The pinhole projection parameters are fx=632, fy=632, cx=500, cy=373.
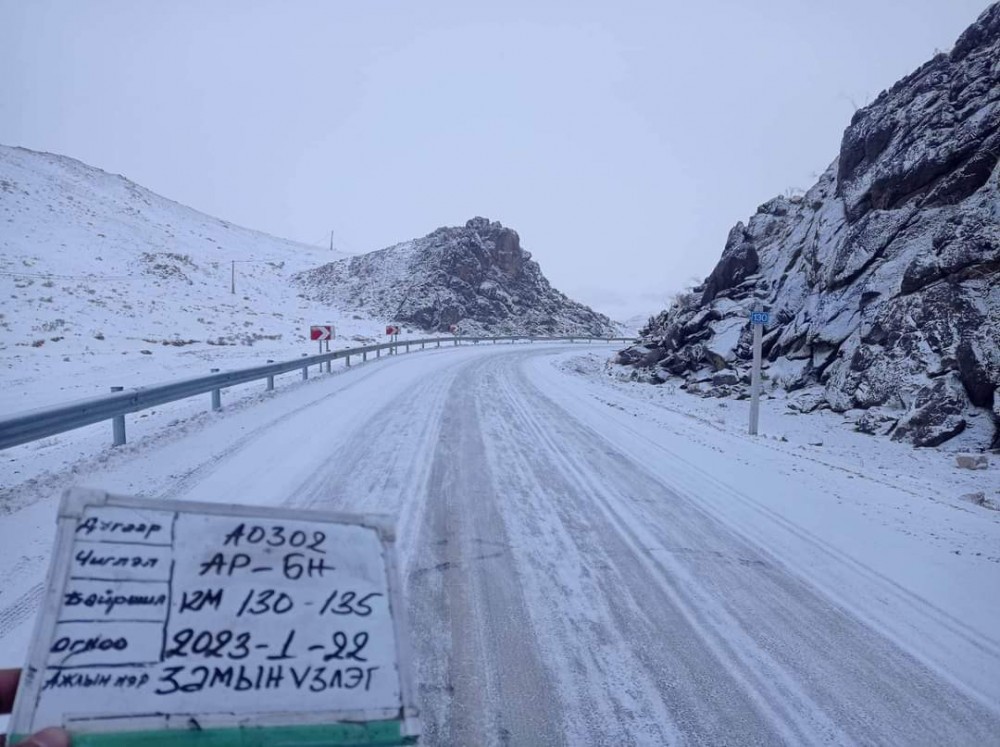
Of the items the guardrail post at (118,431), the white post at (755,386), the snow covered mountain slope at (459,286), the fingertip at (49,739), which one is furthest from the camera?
the snow covered mountain slope at (459,286)

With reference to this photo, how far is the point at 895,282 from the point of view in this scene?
47.6 ft

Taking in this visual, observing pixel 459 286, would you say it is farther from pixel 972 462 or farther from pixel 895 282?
pixel 972 462

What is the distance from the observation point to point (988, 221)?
41.3 ft

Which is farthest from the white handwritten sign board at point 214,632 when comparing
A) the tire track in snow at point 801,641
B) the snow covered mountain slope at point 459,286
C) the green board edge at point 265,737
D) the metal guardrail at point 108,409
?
the snow covered mountain slope at point 459,286

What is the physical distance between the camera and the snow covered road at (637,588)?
10.7 ft

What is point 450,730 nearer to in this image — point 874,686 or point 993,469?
point 874,686

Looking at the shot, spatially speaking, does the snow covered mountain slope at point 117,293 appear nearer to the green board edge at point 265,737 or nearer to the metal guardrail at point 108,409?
the metal guardrail at point 108,409

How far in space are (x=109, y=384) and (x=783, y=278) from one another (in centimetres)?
2014

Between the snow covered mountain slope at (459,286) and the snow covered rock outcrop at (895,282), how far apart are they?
4303 cm

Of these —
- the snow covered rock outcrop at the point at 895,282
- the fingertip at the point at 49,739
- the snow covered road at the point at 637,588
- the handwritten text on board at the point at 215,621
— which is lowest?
the snow covered road at the point at 637,588

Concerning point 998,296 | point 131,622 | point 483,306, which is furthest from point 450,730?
point 483,306

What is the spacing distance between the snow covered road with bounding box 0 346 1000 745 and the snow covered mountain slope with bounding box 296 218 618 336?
54.5m

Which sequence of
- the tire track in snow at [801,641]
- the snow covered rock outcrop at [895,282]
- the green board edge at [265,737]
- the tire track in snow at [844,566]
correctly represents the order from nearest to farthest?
the green board edge at [265,737] < the tire track in snow at [801,641] < the tire track in snow at [844,566] < the snow covered rock outcrop at [895,282]

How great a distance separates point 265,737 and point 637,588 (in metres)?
3.26
